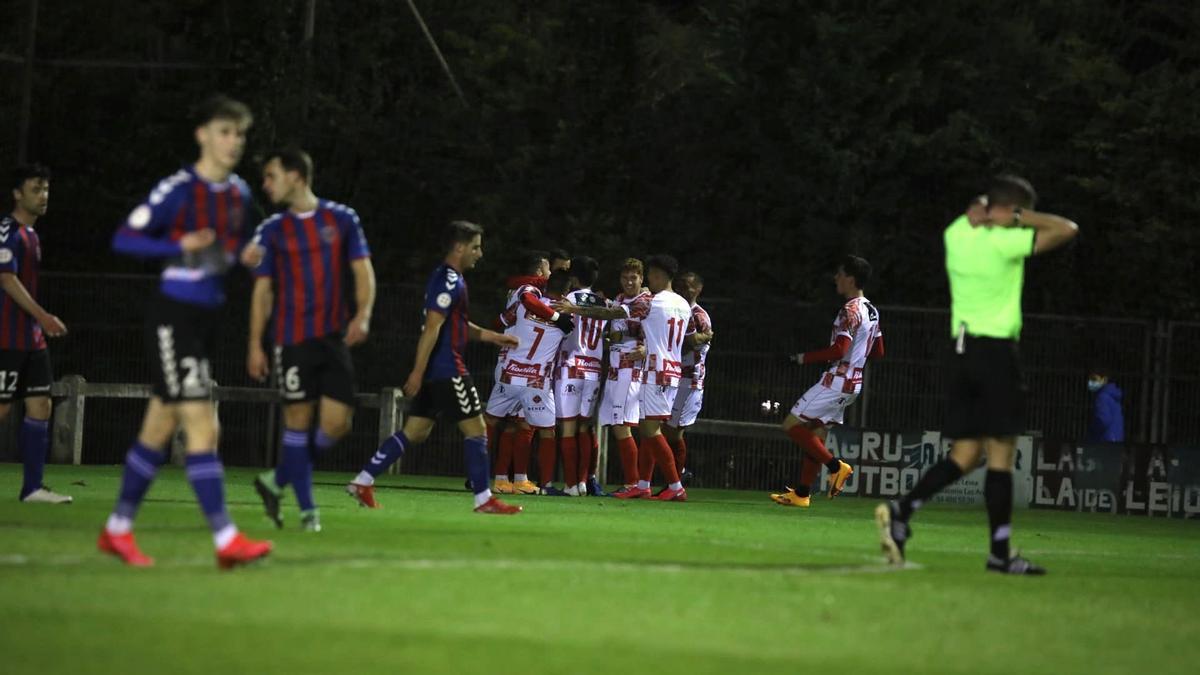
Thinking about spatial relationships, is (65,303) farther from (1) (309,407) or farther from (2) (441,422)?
(1) (309,407)

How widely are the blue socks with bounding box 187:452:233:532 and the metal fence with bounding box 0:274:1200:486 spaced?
1549 cm

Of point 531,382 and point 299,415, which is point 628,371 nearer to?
point 531,382

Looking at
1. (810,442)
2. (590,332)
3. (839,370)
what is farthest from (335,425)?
(590,332)

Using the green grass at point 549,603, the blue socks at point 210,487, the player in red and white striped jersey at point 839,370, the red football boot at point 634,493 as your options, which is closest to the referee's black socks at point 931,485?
the green grass at point 549,603

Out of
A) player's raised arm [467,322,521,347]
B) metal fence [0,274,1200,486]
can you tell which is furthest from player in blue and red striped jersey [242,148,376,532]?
metal fence [0,274,1200,486]

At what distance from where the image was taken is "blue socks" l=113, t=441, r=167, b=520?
9.05m

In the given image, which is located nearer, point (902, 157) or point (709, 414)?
point (709, 414)

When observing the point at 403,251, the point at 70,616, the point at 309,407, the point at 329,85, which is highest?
the point at 329,85

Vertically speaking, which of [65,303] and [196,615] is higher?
[65,303]

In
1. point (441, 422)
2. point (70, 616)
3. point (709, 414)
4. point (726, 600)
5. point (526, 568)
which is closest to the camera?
point (70, 616)

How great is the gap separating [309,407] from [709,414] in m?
14.7

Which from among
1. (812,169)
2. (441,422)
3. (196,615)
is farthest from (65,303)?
(196,615)

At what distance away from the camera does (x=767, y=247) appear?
1163 inches

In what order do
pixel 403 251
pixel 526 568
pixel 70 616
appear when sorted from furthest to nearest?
1. pixel 403 251
2. pixel 526 568
3. pixel 70 616
